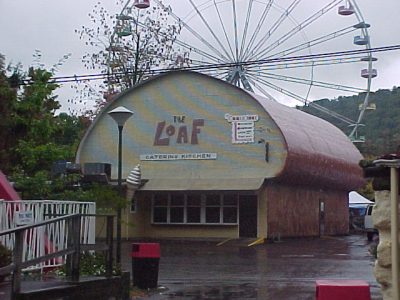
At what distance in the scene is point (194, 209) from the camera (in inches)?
1476

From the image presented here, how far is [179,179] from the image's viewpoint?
37406 mm

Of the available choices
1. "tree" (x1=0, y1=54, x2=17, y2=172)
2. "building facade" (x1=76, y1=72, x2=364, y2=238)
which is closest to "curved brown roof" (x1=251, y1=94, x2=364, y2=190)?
Answer: "building facade" (x1=76, y1=72, x2=364, y2=238)

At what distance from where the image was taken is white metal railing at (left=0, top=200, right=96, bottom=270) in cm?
1516

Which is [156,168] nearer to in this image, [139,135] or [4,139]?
[139,135]

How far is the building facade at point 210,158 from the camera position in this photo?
117 ft

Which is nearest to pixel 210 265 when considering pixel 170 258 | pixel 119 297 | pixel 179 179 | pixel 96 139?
pixel 170 258

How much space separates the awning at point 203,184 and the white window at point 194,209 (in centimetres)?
83

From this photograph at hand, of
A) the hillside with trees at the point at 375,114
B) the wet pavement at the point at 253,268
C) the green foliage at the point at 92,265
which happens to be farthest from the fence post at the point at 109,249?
the hillside with trees at the point at 375,114

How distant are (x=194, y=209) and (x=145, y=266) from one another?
21.3 m

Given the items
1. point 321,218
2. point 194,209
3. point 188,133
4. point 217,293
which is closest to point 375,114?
point 321,218

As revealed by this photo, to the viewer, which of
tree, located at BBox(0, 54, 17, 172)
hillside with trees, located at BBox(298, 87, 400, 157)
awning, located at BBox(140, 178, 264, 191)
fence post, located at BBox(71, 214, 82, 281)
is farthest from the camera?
hillside with trees, located at BBox(298, 87, 400, 157)

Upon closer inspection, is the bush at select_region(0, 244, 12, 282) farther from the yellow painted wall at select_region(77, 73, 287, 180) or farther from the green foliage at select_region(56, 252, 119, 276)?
the yellow painted wall at select_region(77, 73, 287, 180)

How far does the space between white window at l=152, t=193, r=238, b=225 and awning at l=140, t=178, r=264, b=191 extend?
0.83 metres

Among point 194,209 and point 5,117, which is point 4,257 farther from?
point 194,209
